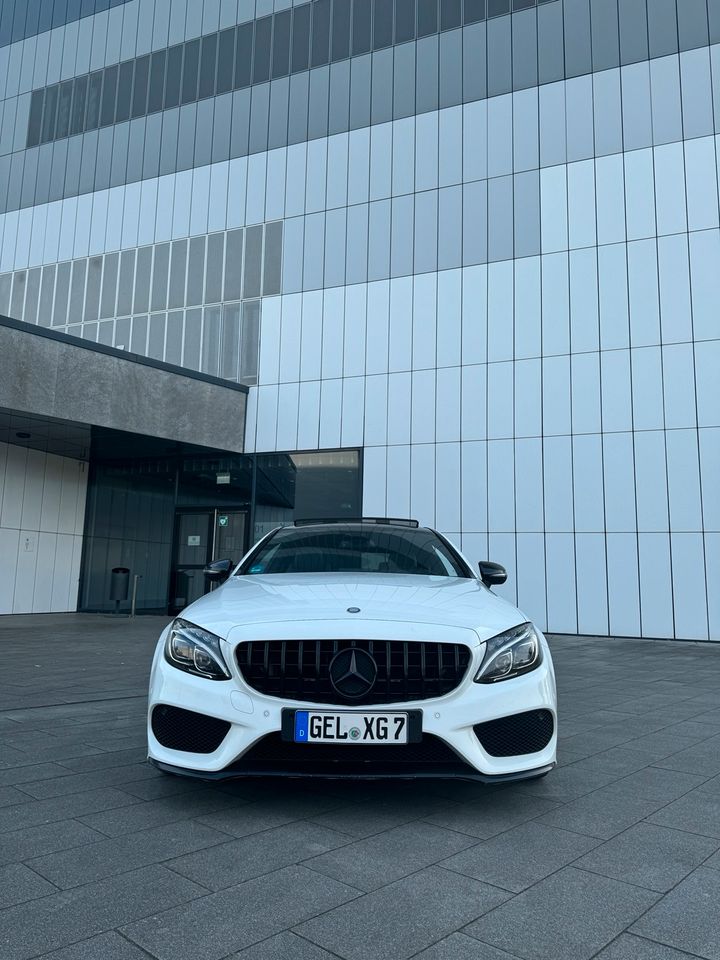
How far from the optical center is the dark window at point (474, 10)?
1549 cm

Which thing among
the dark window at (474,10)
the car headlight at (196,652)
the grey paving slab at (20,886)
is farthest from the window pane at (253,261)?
the grey paving slab at (20,886)

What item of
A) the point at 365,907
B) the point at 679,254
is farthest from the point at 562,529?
the point at 365,907

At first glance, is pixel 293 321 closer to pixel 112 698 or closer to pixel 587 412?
pixel 587 412

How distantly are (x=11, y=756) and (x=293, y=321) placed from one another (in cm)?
1294

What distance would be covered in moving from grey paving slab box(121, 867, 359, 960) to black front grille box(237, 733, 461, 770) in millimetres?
507

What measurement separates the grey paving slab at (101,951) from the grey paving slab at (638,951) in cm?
133

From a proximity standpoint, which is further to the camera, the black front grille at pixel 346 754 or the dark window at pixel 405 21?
the dark window at pixel 405 21

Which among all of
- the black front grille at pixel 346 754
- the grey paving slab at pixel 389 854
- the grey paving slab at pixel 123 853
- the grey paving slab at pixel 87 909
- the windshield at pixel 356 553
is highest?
the windshield at pixel 356 553

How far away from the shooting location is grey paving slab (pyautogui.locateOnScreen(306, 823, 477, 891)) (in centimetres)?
265

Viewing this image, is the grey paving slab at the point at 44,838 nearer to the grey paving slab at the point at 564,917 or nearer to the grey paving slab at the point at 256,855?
the grey paving slab at the point at 256,855

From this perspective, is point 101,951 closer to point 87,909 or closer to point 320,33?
point 87,909

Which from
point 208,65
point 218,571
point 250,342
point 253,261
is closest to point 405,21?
point 208,65

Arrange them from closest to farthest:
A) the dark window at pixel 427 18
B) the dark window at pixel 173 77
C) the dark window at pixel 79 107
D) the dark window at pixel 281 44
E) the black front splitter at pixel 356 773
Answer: the black front splitter at pixel 356 773 → the dark window at pixel 427 18 → the dark window at pixel 281 44 → the dark window at pixel 173 77 → the dark window at pixel 79 107

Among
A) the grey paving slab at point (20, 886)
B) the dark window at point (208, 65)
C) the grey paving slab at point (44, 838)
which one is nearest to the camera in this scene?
the grey paving slab at point (20, 886)
